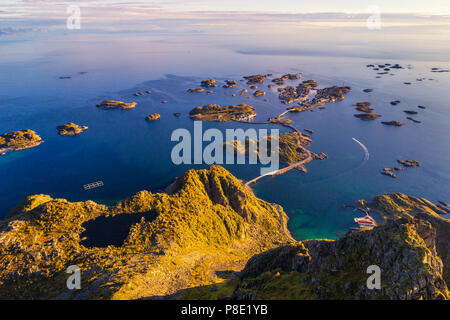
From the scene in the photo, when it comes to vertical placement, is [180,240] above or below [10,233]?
below

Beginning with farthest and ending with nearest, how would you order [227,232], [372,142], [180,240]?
[372,142], [227,232], [180,240]

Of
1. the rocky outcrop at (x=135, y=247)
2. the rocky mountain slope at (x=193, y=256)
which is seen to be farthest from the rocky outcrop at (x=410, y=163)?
the rocky outcrop at (x=135, y=247)

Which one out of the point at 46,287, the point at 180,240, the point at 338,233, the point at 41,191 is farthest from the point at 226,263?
the point at 41,191

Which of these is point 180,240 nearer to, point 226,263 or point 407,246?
point 226,263

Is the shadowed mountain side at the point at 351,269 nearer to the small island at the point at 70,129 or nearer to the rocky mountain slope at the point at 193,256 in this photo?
the rocky mountain slope at the point at 193,256

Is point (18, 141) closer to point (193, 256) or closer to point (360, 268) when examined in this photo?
point (193, 256)
